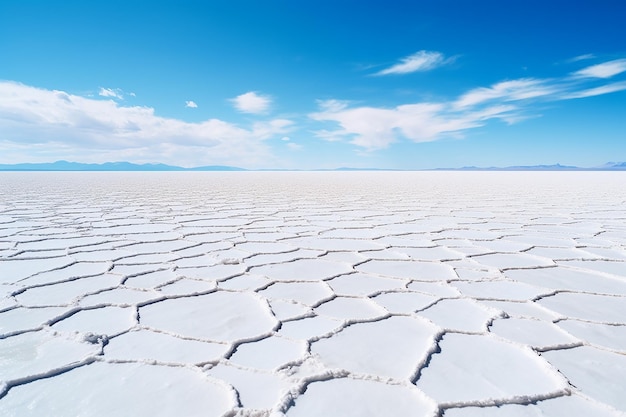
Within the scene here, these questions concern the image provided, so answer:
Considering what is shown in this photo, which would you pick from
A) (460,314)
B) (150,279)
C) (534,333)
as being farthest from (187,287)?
(534,333)

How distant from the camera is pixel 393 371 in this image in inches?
36.6

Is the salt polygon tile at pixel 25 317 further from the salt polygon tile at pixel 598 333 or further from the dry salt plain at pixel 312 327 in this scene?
the salt polygon tile at pixel 598 333

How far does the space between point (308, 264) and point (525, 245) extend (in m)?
1.40

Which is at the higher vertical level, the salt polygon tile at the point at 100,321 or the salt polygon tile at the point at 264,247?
the salt polygon tile at the point at 100,321

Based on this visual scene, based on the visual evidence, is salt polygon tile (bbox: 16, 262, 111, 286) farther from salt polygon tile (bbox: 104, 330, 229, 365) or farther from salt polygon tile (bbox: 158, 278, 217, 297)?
salt polygon tile (bbox: 104, 330, 229, 365)

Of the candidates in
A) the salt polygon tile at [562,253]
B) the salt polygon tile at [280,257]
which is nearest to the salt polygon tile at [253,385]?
the salt polygon tile at [280,257]

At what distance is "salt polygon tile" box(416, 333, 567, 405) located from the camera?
83 cm

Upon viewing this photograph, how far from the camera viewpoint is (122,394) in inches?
32.9

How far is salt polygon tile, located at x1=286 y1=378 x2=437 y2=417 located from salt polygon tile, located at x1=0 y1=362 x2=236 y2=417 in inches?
6.3

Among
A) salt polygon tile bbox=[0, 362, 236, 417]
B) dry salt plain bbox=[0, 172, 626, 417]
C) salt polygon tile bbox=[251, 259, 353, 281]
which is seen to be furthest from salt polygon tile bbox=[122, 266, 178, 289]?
salt polygon tile bbox=[0, 362, 236, 417]

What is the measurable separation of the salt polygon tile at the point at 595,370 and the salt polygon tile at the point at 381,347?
314mm

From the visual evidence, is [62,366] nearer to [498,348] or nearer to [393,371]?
[393,371]

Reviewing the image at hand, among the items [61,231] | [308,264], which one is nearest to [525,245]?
[308,264]

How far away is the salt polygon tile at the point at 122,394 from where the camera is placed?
2.57ft
